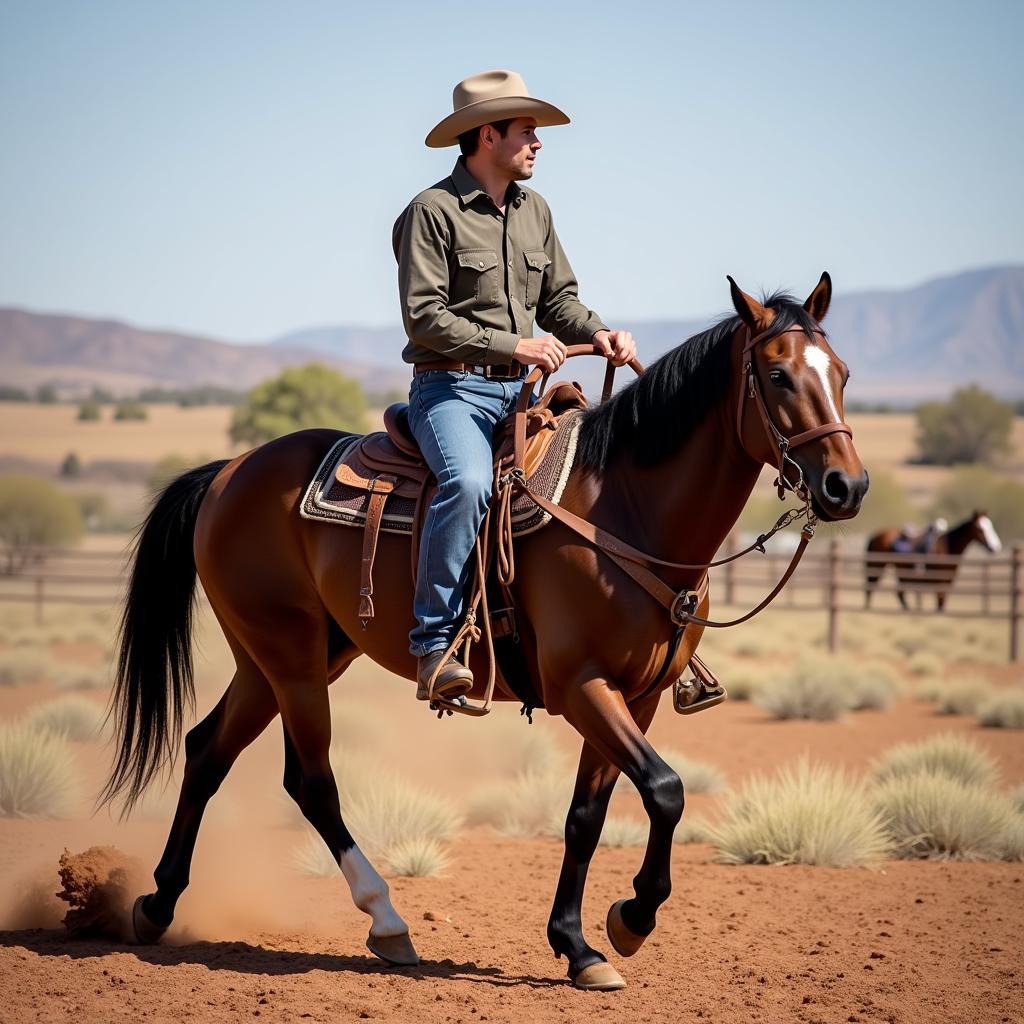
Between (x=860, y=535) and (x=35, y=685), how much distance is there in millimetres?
55534

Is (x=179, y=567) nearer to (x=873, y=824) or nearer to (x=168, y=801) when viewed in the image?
(x=168, y=801)

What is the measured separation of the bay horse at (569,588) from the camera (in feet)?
16.0

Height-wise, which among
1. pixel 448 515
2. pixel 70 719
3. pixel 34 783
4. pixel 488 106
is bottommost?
pixel 70 719

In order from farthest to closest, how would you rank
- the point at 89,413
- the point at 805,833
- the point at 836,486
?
the point at 89,413
the point at 805,833
the point at 836,486

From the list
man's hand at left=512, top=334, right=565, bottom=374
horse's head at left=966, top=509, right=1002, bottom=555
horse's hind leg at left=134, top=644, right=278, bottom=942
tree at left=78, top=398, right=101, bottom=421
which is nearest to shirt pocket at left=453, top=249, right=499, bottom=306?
man's hand at left=512, top=334, right=565, bottom=374

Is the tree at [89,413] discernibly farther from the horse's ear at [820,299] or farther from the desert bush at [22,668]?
the horse's ear at [820,299]

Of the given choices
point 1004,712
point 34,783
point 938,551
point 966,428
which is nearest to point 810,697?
point 1004,712

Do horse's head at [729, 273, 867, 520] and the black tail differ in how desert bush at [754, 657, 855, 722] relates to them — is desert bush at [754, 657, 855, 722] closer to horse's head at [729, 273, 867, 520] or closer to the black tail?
the black tail

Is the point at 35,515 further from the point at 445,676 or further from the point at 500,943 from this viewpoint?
the point at 445,676

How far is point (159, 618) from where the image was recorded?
6.88 meters

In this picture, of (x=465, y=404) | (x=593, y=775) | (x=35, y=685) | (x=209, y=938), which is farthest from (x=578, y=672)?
Result: (x=35, y=685)

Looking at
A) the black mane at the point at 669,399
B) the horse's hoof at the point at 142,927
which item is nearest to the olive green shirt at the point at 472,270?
the black mane at the point at 669,399

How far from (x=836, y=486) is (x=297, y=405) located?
228 feet

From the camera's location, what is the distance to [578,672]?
5094mm
